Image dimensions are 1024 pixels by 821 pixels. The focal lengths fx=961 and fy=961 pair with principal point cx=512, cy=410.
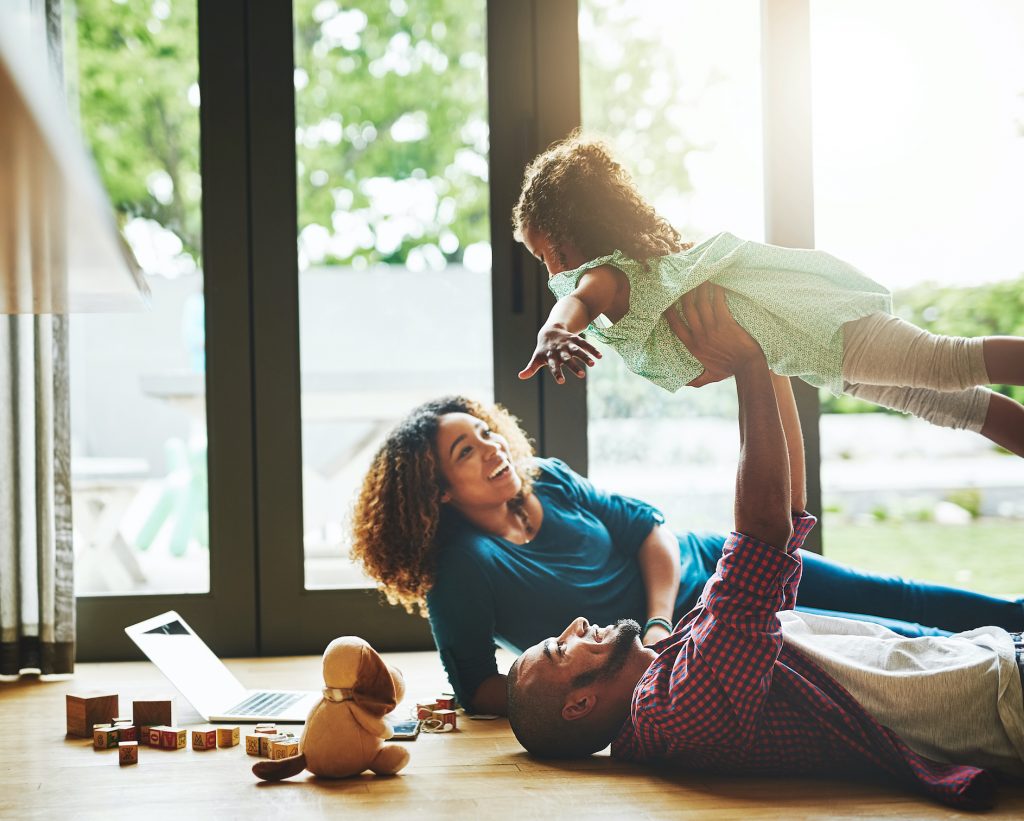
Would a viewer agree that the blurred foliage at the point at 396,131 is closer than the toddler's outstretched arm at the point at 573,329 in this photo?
No

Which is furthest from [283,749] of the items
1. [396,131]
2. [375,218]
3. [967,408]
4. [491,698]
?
[396,131]

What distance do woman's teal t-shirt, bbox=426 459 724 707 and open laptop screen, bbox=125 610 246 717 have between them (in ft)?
1.57

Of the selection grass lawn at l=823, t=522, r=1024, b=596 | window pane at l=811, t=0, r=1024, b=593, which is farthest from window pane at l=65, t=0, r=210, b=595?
grass lawn at l=823, t=522, r=1024, b=596

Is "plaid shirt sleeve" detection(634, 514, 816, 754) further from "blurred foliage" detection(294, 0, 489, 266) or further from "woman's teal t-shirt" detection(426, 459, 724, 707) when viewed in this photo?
"blurred foliage" detection(294, 0, 489, 266)

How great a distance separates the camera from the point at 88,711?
6.19ft

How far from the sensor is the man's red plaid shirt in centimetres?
135

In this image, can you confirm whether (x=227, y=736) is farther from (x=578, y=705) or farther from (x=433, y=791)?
(x=578, y=705)

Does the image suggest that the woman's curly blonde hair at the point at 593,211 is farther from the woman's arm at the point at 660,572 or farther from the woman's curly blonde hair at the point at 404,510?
the woman's arm at the point at 660,572

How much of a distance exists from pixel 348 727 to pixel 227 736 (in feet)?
1.13

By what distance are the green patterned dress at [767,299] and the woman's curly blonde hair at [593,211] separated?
0.17 feet

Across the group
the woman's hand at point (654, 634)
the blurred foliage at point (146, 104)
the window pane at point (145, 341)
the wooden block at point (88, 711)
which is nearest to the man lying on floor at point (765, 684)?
the woman's hand at point (654, 634)

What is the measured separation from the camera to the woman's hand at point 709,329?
1.54 m

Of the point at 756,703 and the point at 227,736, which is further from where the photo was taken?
the point at 227,736

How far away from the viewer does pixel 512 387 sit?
272 cm
